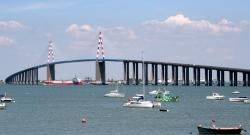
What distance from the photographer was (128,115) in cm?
7819

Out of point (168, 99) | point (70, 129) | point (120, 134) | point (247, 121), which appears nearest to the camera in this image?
point (120, 134)

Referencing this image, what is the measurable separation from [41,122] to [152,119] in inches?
442

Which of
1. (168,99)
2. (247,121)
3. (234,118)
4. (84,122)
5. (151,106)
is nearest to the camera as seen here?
(84,122)

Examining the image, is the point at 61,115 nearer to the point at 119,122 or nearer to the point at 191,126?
the point at 119,122

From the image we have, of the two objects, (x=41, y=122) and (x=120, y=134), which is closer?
(x=120, y=134)

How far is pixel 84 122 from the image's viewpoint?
66562 mm

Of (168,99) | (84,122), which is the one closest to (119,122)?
(84,122)

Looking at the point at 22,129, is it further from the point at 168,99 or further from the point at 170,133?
the point at 168,99

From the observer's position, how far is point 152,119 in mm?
71688

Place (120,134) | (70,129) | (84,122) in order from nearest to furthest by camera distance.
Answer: (120,134)
(70,129)
(84,122)

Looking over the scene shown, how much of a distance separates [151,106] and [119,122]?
972 inches

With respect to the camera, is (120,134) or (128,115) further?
(128,115)

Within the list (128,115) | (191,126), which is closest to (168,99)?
(128,115)

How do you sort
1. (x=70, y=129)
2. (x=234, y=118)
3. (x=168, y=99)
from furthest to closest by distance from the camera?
Answer: (x=168, y=99)
(x=234, y=118)
(x=70, y=129)
